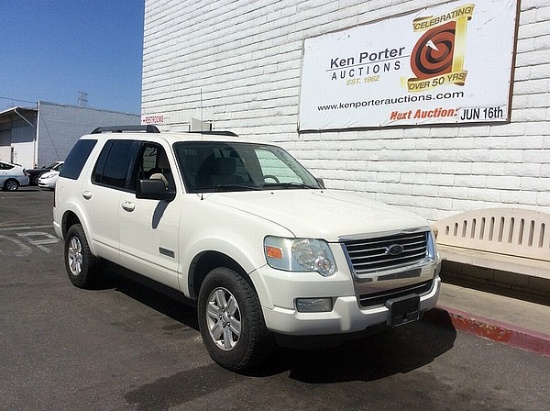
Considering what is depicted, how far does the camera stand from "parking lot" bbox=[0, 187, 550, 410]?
133 inches

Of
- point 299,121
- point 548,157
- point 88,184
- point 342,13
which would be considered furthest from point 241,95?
point 548,157

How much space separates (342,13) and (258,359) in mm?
6394

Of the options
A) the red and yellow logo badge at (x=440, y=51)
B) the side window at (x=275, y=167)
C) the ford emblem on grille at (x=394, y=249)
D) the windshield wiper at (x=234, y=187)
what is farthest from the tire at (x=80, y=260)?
the red and yellow logo badge at (x=440, y=51)

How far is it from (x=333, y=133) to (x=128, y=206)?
14.4 feet

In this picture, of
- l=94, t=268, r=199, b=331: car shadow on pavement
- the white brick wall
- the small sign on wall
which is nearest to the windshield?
l=94, t=268, r=199, b=331: car shadow on pavement

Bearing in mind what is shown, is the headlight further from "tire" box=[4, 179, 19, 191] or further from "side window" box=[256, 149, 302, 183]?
"tire" box=[4, 179, 19, 191]

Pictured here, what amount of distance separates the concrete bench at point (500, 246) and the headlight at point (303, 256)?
3.00 metres

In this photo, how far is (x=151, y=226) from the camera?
15.1 feet

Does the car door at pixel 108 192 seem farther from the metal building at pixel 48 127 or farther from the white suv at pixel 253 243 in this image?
the metal building at pixel 48 127

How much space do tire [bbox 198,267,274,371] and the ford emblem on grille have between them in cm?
104

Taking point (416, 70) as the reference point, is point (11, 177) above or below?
below

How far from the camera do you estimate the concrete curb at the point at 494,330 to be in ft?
14.8

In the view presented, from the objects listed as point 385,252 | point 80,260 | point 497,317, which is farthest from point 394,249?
point 80,260

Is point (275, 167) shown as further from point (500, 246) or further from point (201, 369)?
point (500, 246)
